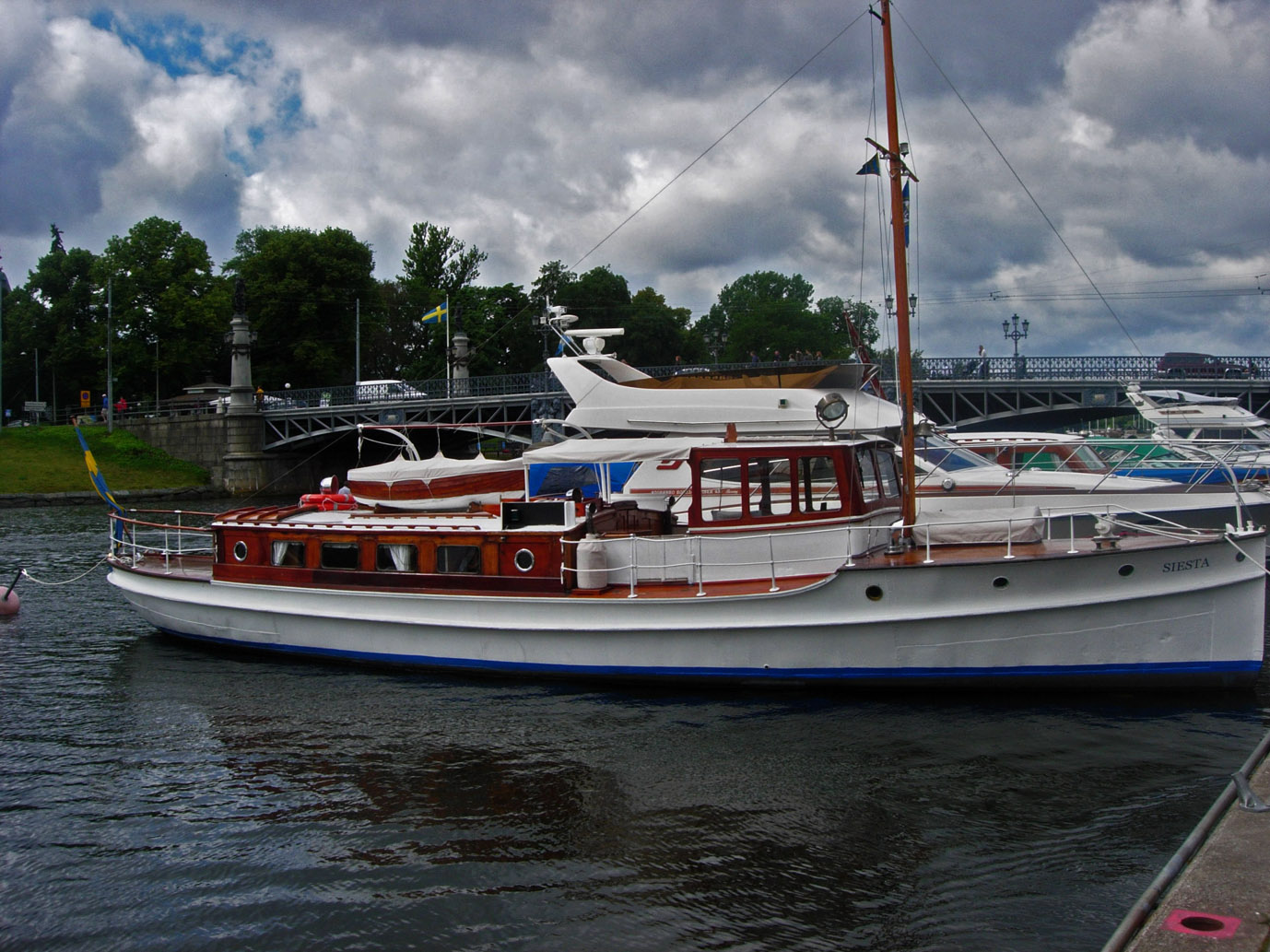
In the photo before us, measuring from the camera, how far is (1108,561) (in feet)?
40.1

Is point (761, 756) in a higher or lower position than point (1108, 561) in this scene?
lower

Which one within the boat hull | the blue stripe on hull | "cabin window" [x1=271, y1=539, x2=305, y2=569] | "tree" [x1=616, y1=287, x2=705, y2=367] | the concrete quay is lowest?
the concrete quay

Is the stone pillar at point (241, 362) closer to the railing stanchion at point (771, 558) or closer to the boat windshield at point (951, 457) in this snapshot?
the boat windshield at point (951, 457)

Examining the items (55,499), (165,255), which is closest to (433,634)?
(55,499)

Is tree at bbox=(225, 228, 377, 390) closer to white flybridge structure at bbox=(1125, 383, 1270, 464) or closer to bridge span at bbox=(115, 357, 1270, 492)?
bridge span at bbox=(115, 357, 1270, 492)

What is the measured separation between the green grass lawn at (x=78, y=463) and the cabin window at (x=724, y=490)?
45.5 metres

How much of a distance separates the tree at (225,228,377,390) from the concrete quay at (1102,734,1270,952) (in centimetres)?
6673

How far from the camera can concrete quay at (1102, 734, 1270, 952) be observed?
559 cm

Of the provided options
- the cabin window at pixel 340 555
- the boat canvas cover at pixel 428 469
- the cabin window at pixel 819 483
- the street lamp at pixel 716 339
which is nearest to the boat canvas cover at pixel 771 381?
the cabin window at pixel 819 483

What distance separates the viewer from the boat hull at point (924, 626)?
40.2 ft

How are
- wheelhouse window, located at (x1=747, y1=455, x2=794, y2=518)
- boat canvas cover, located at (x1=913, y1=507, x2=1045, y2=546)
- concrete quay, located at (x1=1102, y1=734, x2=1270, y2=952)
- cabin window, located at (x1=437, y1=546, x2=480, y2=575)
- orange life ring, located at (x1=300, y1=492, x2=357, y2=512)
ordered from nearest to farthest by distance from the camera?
1. concrete quay, located at (x1=1102, y1=734, x2=1270, y2=952)
2. boat canvas cover, located at (x1=913, y1=507, x2=1045, y2=546)
3. wheelhouse window, located at (x1=747, y1=455, x2=794, y2=518)
4. cabin window, located at (x1=437, y1=546, x2=480, y2=575)
5. orange life ring, located at (x1=300, y1=492, x2=357, y2=512)

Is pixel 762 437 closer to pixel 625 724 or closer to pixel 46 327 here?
pixel 625 724

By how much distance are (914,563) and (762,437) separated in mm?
4278

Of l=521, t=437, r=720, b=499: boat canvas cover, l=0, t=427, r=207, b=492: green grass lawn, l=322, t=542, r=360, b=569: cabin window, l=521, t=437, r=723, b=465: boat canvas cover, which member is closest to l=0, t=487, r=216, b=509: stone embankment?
l=0, t=427, r=207, b=492: green grass lawn
